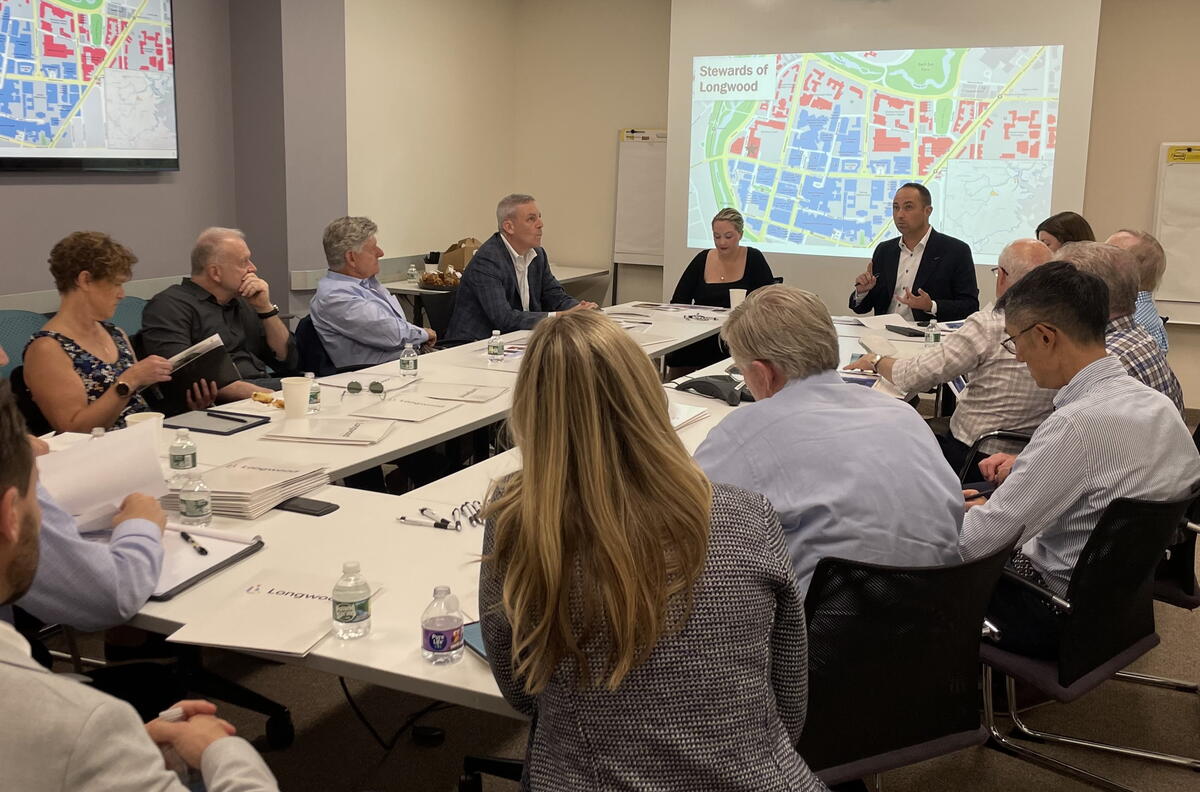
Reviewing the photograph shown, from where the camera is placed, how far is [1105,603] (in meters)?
2.25

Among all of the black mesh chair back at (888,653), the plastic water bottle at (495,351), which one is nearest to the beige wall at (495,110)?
the plastic water bottle at (495,351)

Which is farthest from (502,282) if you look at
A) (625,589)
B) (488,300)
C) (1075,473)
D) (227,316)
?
(625,589)

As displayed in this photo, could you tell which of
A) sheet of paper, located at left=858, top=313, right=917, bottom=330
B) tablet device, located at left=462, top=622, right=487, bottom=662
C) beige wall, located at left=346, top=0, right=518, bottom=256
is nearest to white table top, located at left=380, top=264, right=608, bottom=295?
beige wall, located at left=346, top=0, right=518, bottom=256

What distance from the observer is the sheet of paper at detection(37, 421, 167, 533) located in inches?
82.9

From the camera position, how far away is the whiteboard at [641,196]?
7.99 meters

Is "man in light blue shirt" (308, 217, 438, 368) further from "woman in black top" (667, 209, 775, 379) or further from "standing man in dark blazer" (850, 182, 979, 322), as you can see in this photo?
"standing man in dark blazer" (850, 182, 979, 322)

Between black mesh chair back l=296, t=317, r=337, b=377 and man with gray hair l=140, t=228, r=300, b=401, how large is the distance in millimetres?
120

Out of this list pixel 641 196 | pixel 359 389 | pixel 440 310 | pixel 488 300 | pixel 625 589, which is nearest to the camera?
pixel 625 589

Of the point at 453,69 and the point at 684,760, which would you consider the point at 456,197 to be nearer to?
the point at 453,69

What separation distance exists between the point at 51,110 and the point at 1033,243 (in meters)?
4.34

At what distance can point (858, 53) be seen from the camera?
6930 mm

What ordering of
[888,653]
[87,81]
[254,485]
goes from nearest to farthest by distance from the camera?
[888,653] < [254,485] < [87,81]

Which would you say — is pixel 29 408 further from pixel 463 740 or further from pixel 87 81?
pixel 87 81

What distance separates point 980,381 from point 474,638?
2459 millimetres
